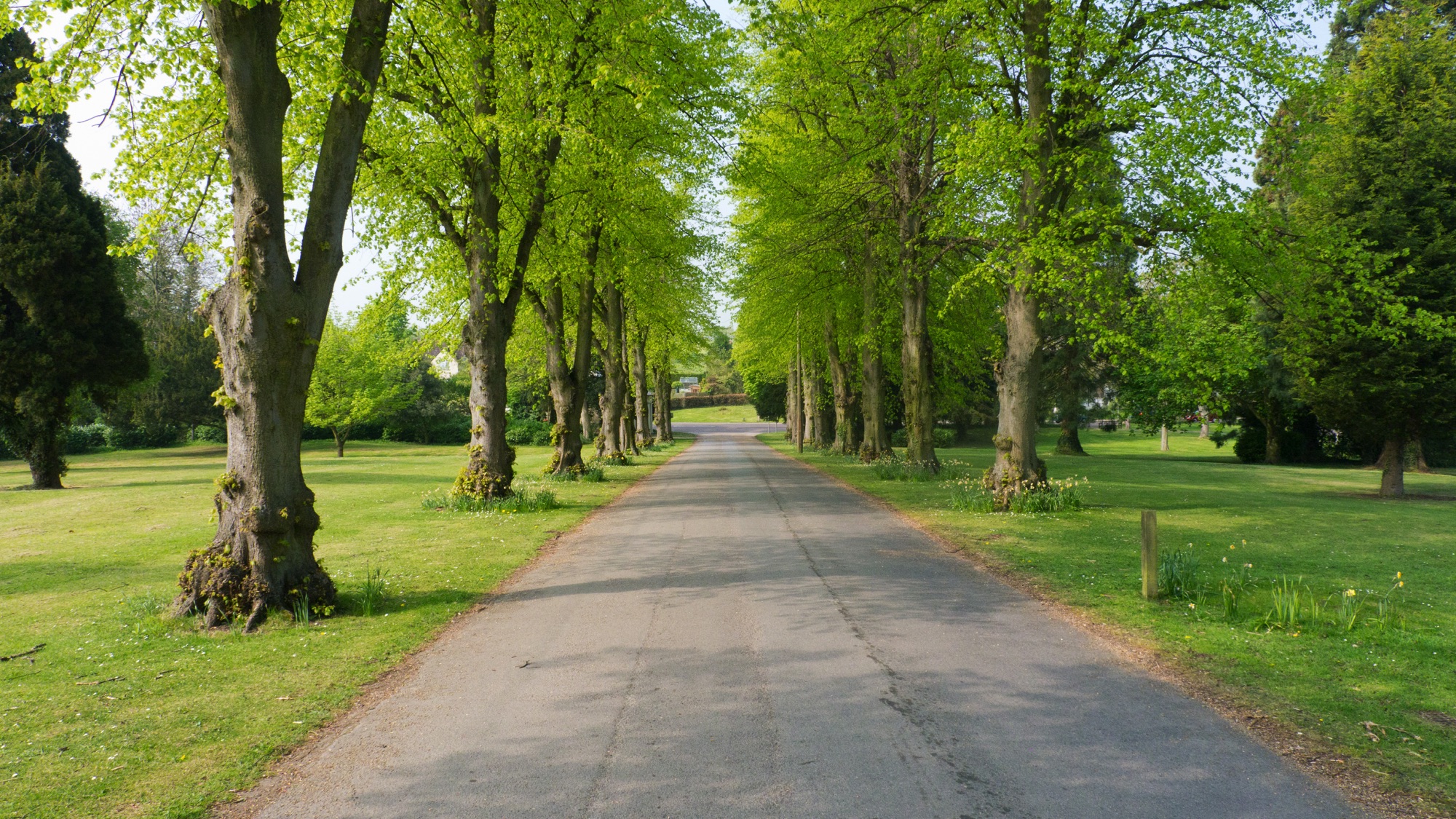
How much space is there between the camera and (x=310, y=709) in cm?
558

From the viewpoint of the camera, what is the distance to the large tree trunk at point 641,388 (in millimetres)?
41469

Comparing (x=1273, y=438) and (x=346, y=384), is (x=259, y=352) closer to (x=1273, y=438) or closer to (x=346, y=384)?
(x=1273, y=438)

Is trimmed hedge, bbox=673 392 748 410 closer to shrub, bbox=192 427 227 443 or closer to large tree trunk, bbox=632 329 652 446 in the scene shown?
large tree trunk, bbox=632 329 652 446

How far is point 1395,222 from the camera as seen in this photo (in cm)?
1858

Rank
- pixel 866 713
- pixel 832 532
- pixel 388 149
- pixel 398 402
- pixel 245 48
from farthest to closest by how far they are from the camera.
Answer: pixel 398 402 → pixel 388 149 → pixel 832 532 → pixel 245 48 → pixel 866 713

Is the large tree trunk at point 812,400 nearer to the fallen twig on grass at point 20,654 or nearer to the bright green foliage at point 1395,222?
the bright green foliage at point 1395,222

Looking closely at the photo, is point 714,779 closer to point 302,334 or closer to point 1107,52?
point 302,334

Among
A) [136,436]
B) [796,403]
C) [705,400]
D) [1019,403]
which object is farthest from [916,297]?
[705,400]

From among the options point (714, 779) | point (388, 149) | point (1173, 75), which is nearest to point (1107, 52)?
point (1173, 75)

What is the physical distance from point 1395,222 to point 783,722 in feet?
68.0

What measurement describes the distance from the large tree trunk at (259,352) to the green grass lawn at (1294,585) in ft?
25.6

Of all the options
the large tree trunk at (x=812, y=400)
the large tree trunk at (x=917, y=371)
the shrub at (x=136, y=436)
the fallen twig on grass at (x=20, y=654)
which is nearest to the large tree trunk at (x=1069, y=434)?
the large tree trunk at (x=812, y=400)

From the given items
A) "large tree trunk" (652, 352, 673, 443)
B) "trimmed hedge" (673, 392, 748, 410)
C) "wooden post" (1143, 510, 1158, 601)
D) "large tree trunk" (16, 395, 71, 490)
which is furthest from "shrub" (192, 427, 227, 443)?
"trimmed hedge" (673, 392, 748, 410)

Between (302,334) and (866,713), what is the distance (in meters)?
6.47
